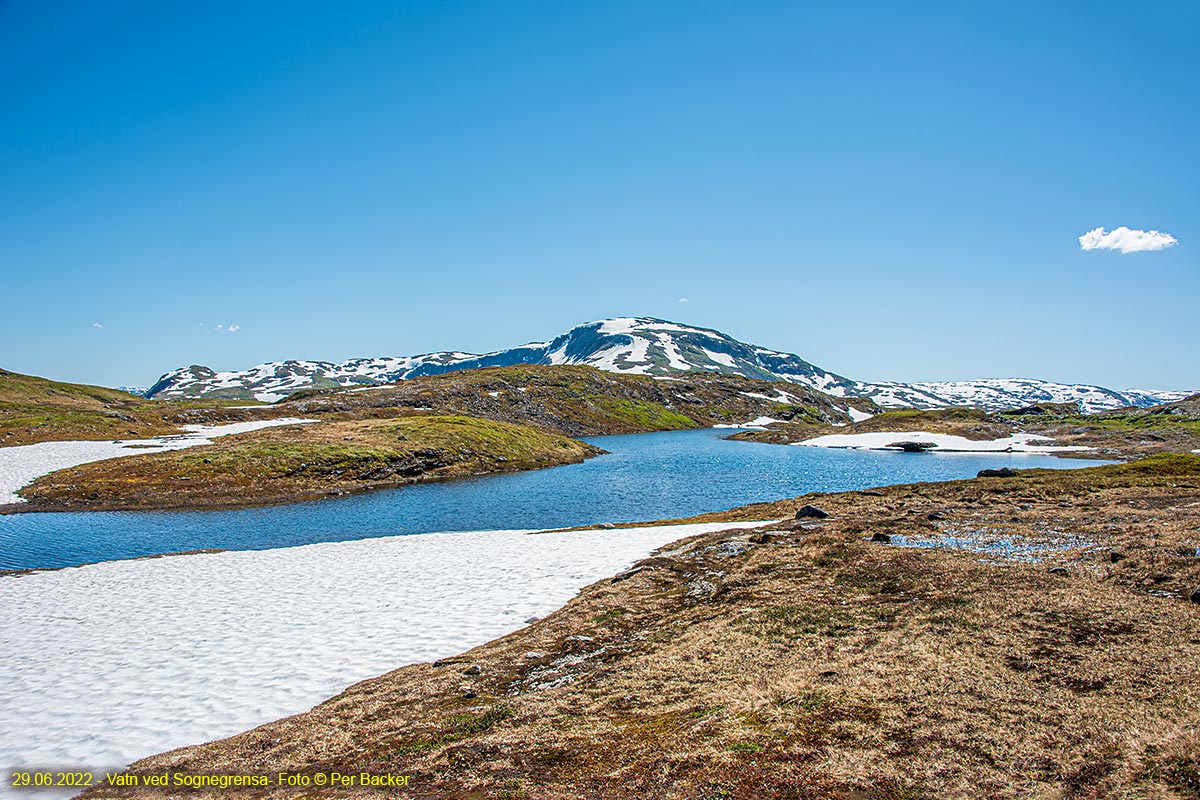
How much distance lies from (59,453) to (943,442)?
6447 inches

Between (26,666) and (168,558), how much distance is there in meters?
18.2

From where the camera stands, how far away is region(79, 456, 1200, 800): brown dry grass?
392 inches

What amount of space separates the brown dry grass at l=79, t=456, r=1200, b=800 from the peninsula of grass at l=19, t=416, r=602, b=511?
55.5m

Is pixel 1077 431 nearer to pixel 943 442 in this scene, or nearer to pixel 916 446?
pixel 943 442

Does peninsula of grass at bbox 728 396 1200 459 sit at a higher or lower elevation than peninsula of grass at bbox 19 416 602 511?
lower

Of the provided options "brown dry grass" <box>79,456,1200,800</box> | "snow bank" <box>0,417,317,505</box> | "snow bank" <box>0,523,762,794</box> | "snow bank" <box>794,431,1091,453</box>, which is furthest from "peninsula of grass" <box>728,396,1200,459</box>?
"snow bank" <box>0,417,317,505</box>

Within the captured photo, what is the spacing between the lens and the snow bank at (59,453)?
208ft

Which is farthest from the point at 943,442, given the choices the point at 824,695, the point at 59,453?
the point at 59,453

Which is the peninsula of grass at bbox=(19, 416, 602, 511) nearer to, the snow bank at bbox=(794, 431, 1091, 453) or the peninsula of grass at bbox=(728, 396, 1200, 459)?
the snow bank at bbox=(794, 431, 1091, 453)

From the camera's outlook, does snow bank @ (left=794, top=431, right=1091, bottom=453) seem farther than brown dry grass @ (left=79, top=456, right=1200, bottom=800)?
Yes

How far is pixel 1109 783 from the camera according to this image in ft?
29.1

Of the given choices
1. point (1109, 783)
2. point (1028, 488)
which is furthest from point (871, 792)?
point (1028, 488)

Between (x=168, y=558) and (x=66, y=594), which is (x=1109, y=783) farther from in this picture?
(x=168, y=558)

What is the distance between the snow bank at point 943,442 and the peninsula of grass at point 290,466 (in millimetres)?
77767
